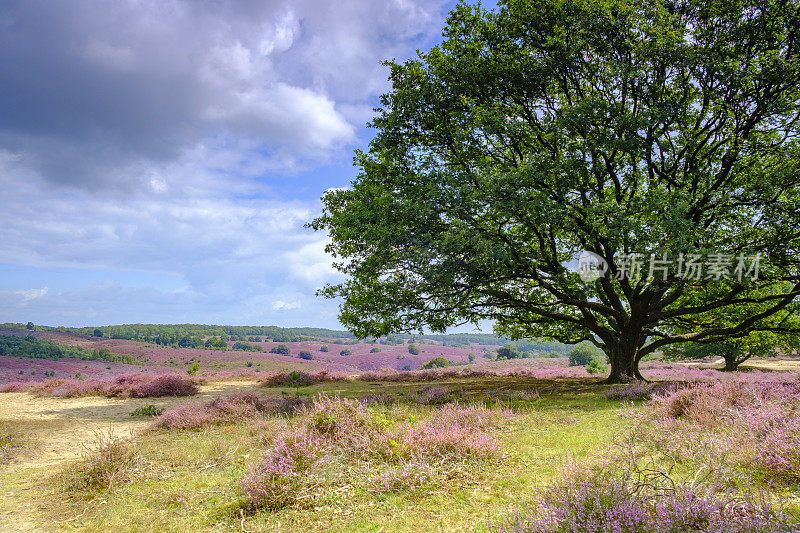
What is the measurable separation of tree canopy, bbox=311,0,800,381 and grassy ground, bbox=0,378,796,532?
6.14 metres

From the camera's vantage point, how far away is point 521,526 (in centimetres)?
325

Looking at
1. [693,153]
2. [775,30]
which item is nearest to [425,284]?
[693,153]

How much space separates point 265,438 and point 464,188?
342 inches

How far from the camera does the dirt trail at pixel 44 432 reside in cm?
564

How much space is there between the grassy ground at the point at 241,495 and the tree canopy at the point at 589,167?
6.14 metres

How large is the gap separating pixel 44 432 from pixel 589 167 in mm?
18343

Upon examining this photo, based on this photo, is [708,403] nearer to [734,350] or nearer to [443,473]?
[443,473]

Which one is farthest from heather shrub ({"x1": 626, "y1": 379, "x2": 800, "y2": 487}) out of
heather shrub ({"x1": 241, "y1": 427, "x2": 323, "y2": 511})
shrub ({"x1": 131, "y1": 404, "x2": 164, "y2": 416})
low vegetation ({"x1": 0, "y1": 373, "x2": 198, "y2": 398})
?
low vegetation ({"x1": 0, "y1": 373, "x2": 198, "y2": 398})

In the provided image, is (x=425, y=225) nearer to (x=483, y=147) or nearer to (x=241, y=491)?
(x=483, y=147)

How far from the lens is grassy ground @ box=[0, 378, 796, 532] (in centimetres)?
434

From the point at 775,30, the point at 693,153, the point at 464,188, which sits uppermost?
the point at 775,30

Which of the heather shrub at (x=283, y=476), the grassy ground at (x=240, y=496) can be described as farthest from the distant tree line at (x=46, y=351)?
the heather shrub at (x=283, y=476)

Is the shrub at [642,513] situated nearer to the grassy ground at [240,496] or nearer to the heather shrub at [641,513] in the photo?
the heather shrub at [641,513]

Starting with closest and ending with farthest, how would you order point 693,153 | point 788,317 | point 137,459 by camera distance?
1. point 137,459
2. point 693,153
3. point 788,317
